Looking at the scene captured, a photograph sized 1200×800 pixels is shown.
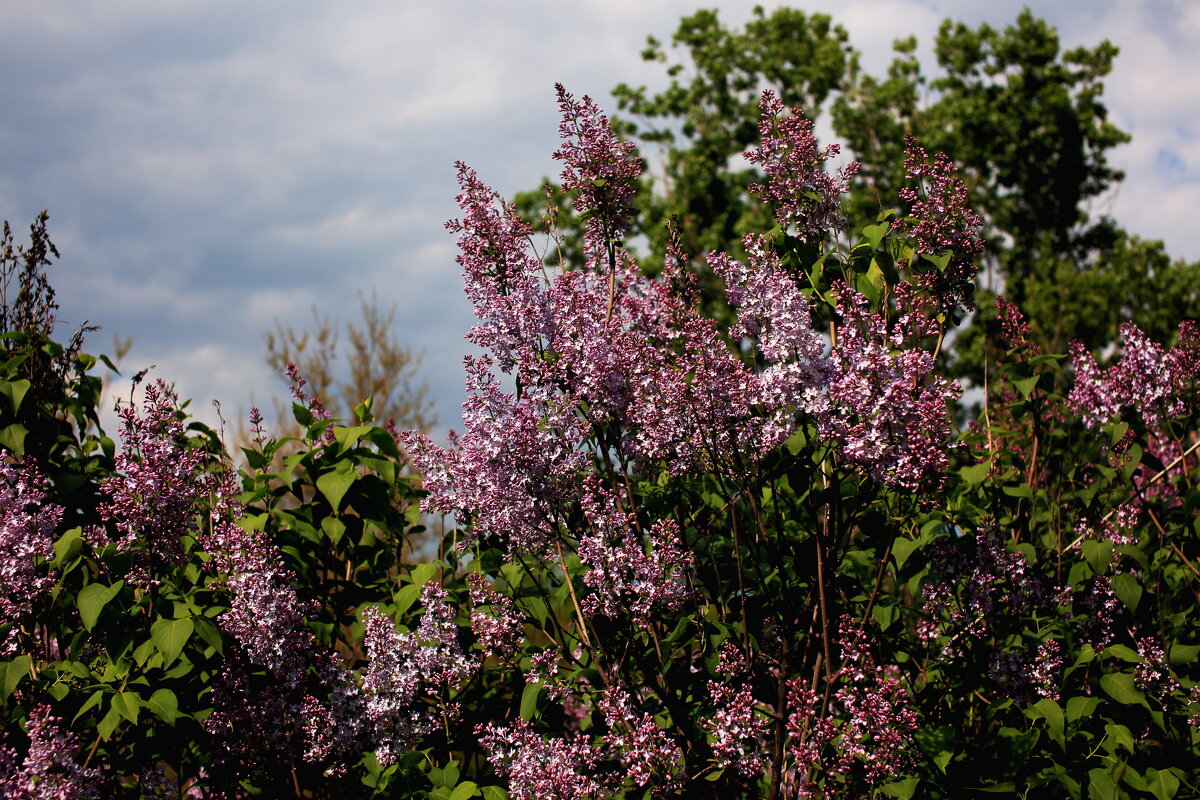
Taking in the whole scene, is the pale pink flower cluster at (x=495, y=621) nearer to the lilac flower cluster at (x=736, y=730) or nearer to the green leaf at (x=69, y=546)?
the lilac flower cluster at (x=736, y=730)

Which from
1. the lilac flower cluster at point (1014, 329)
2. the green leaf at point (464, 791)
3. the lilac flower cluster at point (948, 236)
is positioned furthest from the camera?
the lilac flower cluster at point (1014, 329)

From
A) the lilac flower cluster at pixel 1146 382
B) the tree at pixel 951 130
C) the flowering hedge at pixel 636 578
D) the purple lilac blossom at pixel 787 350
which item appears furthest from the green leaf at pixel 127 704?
the tree at pixel 951 130

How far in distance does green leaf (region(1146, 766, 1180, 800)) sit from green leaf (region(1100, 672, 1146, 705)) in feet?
A: 0.62

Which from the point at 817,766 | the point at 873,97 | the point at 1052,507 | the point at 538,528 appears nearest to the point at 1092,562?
the point at 1052,507

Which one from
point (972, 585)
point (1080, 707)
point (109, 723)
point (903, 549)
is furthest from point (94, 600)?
point (1080, 707)

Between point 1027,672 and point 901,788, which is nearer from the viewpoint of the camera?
point 901,788

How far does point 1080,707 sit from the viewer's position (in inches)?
109

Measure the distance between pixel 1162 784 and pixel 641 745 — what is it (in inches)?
58.5

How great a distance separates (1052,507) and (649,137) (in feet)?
75.0

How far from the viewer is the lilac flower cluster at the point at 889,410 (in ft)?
7.25

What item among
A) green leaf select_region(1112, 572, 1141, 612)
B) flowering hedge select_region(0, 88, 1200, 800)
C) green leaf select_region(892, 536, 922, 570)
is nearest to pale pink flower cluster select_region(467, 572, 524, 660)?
flowering hedge select_region(0, 88, 1200, 800)

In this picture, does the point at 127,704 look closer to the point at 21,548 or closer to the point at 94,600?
the point at 94,600

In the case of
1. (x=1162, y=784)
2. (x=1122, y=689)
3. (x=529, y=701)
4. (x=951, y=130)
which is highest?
(x=951, y=130)

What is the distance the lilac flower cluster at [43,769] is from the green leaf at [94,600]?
0.25 m
